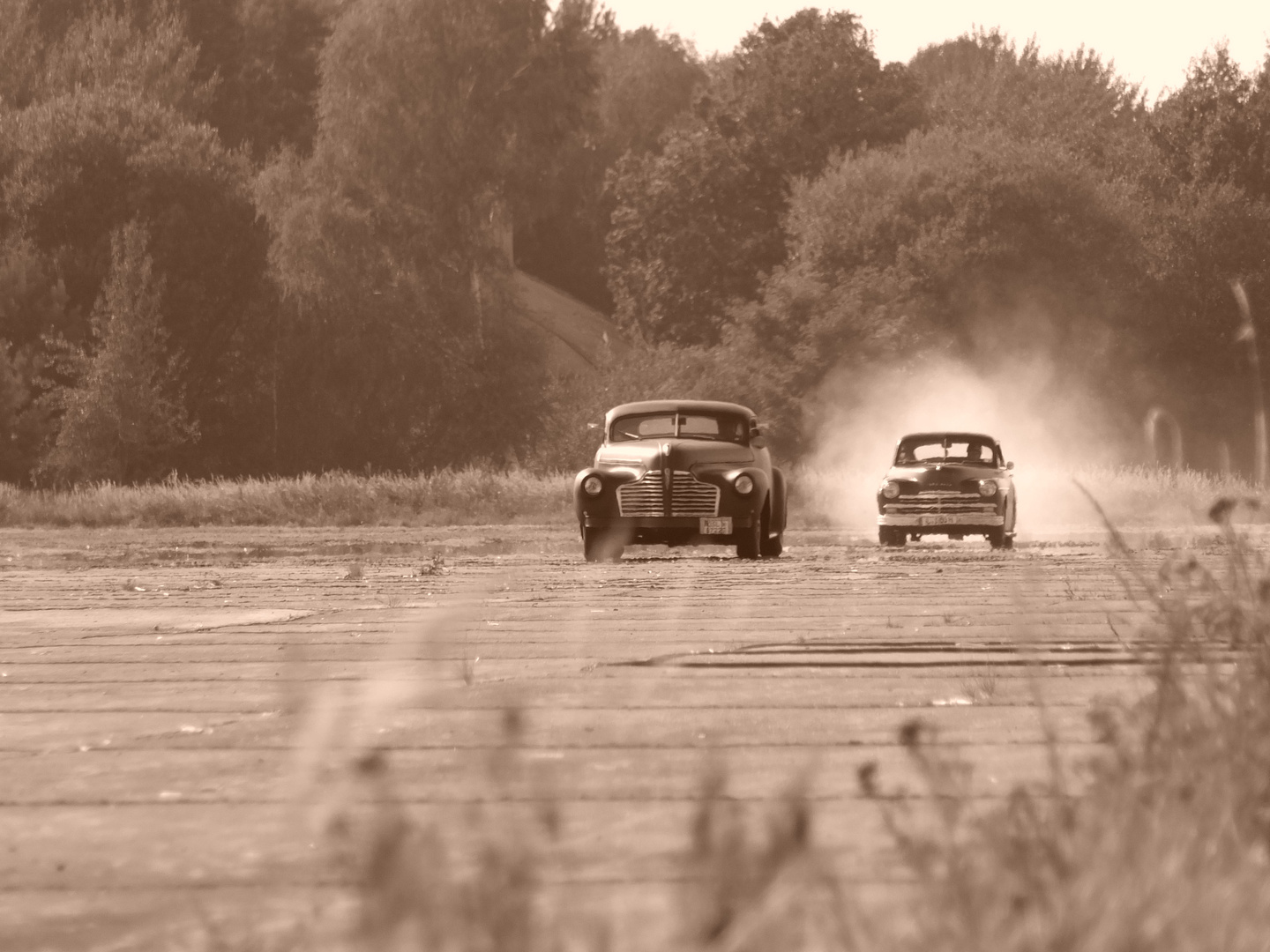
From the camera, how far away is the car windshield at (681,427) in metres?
21.6

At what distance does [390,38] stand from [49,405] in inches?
498

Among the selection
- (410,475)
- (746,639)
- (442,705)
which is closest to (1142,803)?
(442,705)

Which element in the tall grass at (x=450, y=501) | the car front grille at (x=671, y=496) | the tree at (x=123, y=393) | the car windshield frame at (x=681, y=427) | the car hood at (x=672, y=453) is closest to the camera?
the car front grille at (x=671, y=496)

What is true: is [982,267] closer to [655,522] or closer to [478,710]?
[655,522]

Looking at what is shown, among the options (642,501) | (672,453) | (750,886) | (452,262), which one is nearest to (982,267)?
(452,262)

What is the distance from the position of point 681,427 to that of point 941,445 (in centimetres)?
534

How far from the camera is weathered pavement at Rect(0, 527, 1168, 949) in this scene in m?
4.01

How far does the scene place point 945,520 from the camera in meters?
24.3

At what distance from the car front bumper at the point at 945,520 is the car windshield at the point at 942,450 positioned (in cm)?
109

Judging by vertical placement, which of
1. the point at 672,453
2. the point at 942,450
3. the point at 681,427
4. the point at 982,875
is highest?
the point at 681,427

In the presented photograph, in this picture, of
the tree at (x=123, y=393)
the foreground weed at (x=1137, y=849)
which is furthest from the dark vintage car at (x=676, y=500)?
the tree at (x=123, y=393)

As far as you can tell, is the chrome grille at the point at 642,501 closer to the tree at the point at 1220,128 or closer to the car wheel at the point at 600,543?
the car wheel at the point at 600,543

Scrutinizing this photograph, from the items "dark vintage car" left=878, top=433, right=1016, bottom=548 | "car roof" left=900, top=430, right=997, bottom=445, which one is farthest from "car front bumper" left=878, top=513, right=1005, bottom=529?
"car roof" left=900, top=430, right=997, bottom=445

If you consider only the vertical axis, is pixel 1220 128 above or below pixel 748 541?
above
